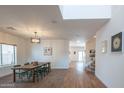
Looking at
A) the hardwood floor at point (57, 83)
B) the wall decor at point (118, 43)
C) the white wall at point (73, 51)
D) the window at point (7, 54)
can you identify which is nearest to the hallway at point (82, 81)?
the hardwood floor at point (57, 83)

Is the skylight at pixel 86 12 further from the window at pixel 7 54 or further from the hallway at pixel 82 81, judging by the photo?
the window at pixel 7 54

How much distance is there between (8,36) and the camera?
26.4ft

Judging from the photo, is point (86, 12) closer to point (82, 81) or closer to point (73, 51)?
point (82, 81)

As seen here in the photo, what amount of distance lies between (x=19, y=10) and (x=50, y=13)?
859mm

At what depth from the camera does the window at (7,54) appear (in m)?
7.65

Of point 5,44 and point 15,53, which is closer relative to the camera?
point 5,44

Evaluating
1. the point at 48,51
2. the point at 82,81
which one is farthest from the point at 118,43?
the point at 48,51

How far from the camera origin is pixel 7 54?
8.23 m

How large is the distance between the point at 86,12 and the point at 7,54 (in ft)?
18.2

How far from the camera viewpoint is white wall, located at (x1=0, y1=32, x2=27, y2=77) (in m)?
7.50

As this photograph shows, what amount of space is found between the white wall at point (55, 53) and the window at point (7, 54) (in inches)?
105

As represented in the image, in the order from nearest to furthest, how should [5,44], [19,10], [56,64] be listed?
[19,10] < [5,44] < [56,64]
